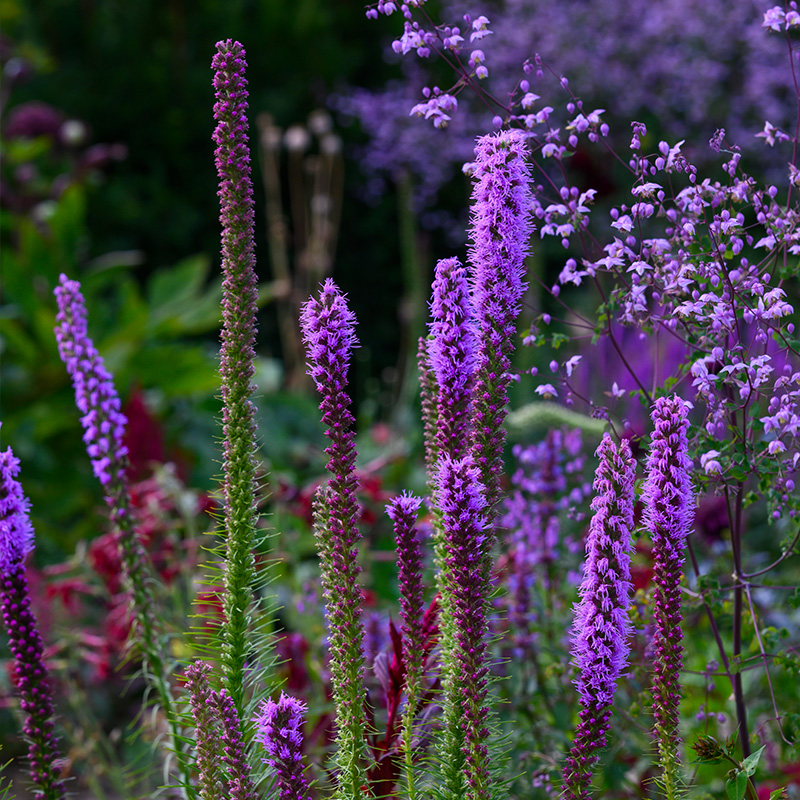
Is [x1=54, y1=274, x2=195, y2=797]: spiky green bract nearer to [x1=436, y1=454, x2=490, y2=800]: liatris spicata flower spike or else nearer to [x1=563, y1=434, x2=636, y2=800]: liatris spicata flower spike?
[x1=436, y1=454, x2=490, y2=800]: liatris spicata flower spike

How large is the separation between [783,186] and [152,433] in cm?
646

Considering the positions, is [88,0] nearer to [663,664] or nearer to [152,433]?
[152,433]

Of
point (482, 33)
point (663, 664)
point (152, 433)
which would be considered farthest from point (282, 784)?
point (152, 433)

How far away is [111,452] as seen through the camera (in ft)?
6.60

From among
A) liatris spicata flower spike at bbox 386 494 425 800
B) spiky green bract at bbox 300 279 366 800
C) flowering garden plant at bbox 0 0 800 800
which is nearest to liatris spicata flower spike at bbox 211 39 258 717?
flowering garden plant at bbox 0 0 800 800

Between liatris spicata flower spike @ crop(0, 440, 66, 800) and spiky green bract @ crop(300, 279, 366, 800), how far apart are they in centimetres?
52

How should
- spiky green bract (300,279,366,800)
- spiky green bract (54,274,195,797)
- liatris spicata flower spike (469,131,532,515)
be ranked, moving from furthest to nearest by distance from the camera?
spiky green bract (54,274,195,797) → liatris spicata flower spike (469,131,532,515) → spiky green bract (300,279,366,800)

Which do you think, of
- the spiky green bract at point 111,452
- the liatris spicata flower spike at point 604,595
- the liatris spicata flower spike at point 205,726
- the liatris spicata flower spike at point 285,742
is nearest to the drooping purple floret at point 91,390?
the spiky green bract at point 111,452

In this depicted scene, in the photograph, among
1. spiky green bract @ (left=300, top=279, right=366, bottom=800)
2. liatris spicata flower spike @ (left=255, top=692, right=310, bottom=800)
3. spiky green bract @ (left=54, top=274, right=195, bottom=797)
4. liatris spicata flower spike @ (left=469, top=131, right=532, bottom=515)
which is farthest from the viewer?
spiky green bract @ (left=54, top=274, right=195, bottom=797)

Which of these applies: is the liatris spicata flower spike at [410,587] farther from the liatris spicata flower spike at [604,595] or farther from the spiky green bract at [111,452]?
the spiky green bract at [111,452]

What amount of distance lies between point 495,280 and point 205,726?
30.5 inches

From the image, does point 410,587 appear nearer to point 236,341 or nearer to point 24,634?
point 236,341

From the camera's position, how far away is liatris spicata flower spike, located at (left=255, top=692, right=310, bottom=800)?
120 cm

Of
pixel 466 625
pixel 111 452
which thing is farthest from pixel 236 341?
pixel 111 452
